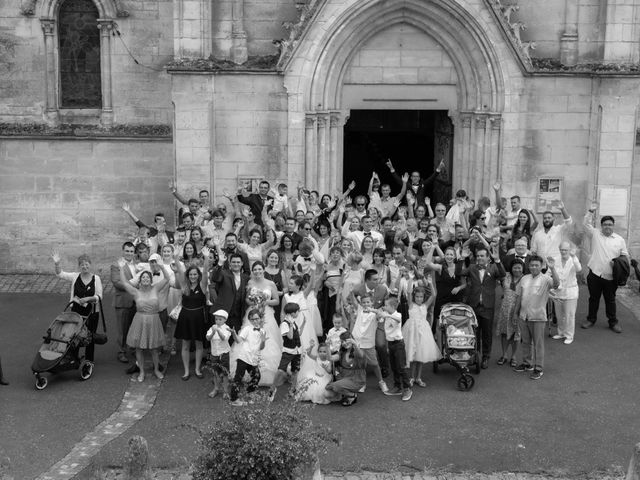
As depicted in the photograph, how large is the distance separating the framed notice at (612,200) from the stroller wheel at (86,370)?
9.72m

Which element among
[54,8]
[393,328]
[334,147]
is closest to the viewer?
[393,328]

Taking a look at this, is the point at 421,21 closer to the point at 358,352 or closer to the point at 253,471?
the point at 358,352

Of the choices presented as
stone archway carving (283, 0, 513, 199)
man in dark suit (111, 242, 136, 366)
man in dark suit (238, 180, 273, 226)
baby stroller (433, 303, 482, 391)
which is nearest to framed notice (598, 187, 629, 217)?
stone archway carving (283, 0, 513, 199)

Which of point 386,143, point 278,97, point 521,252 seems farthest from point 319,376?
point 386,143

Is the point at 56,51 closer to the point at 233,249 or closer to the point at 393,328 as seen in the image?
the point at 233,249

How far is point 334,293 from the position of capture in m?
15.1

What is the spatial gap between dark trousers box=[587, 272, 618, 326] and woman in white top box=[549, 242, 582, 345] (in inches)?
35.8

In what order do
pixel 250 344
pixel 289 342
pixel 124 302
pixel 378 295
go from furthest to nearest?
pixel 124 302 < pixel 378 295 < pixel 289 342 < pixel 250 344

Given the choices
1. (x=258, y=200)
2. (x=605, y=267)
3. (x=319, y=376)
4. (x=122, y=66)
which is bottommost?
(x=319, y=376)

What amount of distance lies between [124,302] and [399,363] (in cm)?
417

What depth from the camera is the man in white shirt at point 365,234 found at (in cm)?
1574

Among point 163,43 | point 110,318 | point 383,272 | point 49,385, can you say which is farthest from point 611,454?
point 163,43

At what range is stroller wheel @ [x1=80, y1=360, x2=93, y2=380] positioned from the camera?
14.3m

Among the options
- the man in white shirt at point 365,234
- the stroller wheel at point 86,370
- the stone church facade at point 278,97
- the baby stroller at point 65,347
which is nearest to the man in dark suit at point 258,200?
the stone church facade at point 278,97
